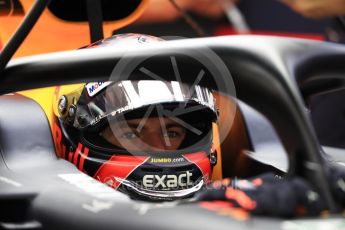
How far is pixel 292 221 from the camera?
1.15 metres

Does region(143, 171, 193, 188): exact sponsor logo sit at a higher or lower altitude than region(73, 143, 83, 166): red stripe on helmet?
lower

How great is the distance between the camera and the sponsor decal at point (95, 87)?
1866 millimetres

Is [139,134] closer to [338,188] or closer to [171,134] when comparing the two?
[171,134]

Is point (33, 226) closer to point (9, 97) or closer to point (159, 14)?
point (9, 97)

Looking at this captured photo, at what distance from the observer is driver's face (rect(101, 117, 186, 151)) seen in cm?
191

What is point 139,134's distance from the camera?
193cm

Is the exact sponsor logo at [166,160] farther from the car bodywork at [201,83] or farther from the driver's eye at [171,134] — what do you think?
the car bodywork at [201,83]

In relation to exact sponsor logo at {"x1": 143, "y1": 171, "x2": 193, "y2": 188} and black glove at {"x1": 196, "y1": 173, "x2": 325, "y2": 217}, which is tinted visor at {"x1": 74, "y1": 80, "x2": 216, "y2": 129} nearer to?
exact sponsor logo at {"x1": 143, "y1": 171, "x2": 193, "y2": 188}

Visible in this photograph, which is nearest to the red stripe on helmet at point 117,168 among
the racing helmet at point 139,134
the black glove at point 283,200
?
the racing helmet at point 139,134

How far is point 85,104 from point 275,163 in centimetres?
54

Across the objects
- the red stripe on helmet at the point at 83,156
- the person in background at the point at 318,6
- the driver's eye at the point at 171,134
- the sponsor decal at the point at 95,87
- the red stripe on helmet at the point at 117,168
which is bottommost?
the red stripe on helmet at the point at 117,168

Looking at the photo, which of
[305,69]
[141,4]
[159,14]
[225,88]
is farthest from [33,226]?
[159,14]

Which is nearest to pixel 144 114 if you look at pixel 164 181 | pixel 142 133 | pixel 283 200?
pixel 142 133

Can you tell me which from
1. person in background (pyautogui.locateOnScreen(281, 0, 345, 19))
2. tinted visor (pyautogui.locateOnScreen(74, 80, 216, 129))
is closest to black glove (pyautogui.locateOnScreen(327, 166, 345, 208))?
tinted visor (pyautogui.locateOnScreen(74, 80, 216, 129))
